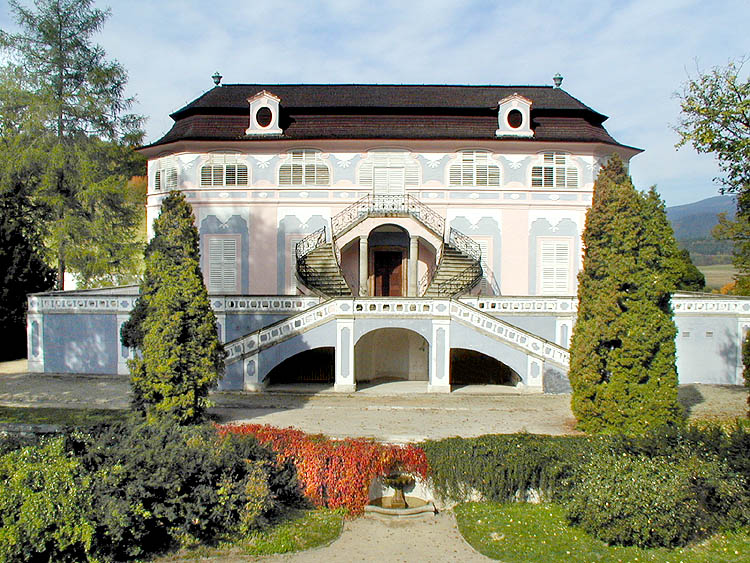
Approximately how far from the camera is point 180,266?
540 inches

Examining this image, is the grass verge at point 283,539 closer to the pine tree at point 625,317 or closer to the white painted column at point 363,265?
the pine tree at point 625,317

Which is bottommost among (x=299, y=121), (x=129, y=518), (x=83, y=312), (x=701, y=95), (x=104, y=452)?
(x=129, y=518)

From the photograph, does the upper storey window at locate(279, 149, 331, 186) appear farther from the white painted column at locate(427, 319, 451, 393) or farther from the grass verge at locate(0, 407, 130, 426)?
the grass verge at locate(0, 407, 130, 426)

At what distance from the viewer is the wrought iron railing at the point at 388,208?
24.8 meters

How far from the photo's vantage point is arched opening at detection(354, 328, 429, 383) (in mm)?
22031

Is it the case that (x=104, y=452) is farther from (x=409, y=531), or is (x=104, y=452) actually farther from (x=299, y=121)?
(x=299, y=121)

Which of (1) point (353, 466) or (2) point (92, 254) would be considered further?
(2) point (92, 254)

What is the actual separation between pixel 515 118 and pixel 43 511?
2277 centimetres

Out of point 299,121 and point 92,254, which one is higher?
point 299,121

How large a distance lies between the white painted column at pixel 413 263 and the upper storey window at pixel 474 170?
3.19 metres

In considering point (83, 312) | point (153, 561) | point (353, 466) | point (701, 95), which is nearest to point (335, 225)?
point (83, 312)

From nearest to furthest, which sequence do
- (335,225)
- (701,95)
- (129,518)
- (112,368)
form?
1. (129,518)
2. (701,95)
3. (112,368)
4. (335,225)

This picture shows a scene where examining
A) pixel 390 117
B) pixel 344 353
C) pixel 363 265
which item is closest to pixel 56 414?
pixel 344 353

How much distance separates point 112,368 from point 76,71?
1379 centimetres
